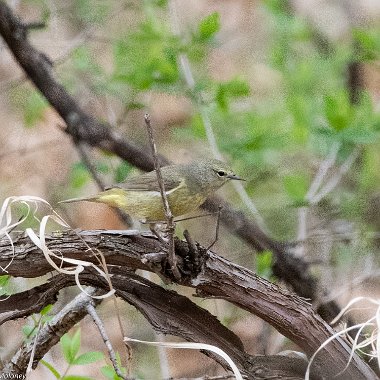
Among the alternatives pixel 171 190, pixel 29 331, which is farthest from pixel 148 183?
pixel 29 331

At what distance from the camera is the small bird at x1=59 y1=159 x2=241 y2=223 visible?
2561 mm

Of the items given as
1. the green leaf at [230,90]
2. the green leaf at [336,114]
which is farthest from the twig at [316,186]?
the green leaf at [230,90]

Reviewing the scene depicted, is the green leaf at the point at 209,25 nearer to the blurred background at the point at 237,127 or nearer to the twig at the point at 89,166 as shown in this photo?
the blurred background at the point at 237,127

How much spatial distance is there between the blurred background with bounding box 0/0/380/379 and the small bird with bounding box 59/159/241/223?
36 centimetres

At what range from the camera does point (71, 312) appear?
6.65 feet

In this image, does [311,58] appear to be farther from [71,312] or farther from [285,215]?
[71,312]

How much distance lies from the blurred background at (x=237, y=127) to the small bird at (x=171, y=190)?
36 centimetres

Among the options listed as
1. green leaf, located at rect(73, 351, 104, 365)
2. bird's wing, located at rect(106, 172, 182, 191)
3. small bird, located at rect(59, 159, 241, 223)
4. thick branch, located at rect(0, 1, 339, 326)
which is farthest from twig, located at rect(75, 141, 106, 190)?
green leaf, located at rect(73, 351, 104, 365)

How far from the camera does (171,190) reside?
2629mm

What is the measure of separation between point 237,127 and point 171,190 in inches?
69.2

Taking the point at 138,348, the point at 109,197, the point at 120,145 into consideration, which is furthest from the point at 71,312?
the point at 138,348

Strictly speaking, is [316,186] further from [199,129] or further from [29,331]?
[29,331]

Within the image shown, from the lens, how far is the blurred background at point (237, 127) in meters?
3.46

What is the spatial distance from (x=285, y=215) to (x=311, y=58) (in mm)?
1410
